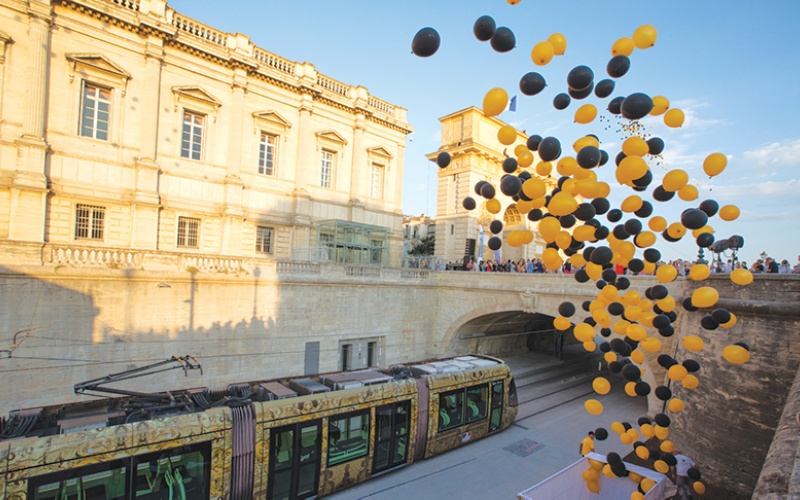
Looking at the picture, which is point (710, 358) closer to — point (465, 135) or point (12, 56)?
point (465, 135)

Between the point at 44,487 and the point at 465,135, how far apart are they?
29.0 metres

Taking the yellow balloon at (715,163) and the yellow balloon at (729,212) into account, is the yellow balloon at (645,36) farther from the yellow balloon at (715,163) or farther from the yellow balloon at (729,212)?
the yellow balloon at (729,212)

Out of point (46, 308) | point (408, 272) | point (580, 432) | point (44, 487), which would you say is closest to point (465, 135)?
point (408, 272)

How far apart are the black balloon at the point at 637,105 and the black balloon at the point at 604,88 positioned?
26.7 inches

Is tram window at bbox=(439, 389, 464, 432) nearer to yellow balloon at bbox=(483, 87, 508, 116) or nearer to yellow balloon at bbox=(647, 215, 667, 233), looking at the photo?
yellow balloon at bbox=(647, 215, 667, 233)

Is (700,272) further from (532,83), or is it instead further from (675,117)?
(532,83)

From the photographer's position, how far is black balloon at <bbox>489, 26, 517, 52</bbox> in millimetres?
6352

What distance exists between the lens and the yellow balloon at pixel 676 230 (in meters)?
8.23

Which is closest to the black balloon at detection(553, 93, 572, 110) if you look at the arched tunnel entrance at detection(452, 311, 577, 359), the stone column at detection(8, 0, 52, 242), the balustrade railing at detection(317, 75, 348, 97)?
the arched tunnel entrance at detection(452, 311, 577, 359)

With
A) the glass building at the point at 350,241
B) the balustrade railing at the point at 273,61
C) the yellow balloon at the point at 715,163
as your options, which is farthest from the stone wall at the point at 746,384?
the balustrade railing at the point at 273,61

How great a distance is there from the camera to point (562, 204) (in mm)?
7152

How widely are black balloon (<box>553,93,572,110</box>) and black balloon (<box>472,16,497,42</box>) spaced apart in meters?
2.08

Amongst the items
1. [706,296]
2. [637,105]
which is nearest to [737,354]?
[706,296]

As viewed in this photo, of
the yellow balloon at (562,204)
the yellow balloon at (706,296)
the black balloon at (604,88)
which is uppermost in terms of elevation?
the black balloon at (604,88)
